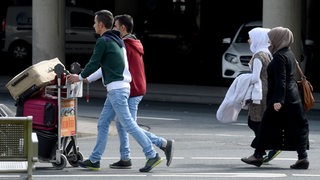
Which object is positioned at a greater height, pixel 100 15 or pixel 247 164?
pixel 100 15

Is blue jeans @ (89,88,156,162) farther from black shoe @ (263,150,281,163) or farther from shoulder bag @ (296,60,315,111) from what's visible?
shoulder bag @ (296,60,315,111)

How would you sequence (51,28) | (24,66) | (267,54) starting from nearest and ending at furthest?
(267,54)
(51,28)
(24,66)

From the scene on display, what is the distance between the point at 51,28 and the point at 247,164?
1567 centimetres

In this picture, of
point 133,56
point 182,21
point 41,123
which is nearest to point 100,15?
point 133,56

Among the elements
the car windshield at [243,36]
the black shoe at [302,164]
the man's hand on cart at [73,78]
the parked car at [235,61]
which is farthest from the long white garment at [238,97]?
the car windshield at [243,36]

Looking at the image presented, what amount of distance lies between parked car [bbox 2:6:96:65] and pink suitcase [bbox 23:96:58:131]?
21119 millimetres

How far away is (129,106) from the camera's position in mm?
12141

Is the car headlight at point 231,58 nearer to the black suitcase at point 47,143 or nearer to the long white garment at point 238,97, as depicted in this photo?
the long white garment at point 238,97

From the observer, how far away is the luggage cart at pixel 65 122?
1188 cm

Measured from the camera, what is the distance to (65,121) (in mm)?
12023

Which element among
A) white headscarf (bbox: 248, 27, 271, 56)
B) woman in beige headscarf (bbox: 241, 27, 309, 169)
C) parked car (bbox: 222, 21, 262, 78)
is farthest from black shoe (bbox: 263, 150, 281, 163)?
parked car (bbox: 222, 21, 262, 78)

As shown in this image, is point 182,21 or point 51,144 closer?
point 51,144

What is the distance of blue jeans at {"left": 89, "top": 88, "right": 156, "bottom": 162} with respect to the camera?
38.7ft

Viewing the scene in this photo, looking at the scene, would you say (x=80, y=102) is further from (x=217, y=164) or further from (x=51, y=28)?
(x=217, y=164)
